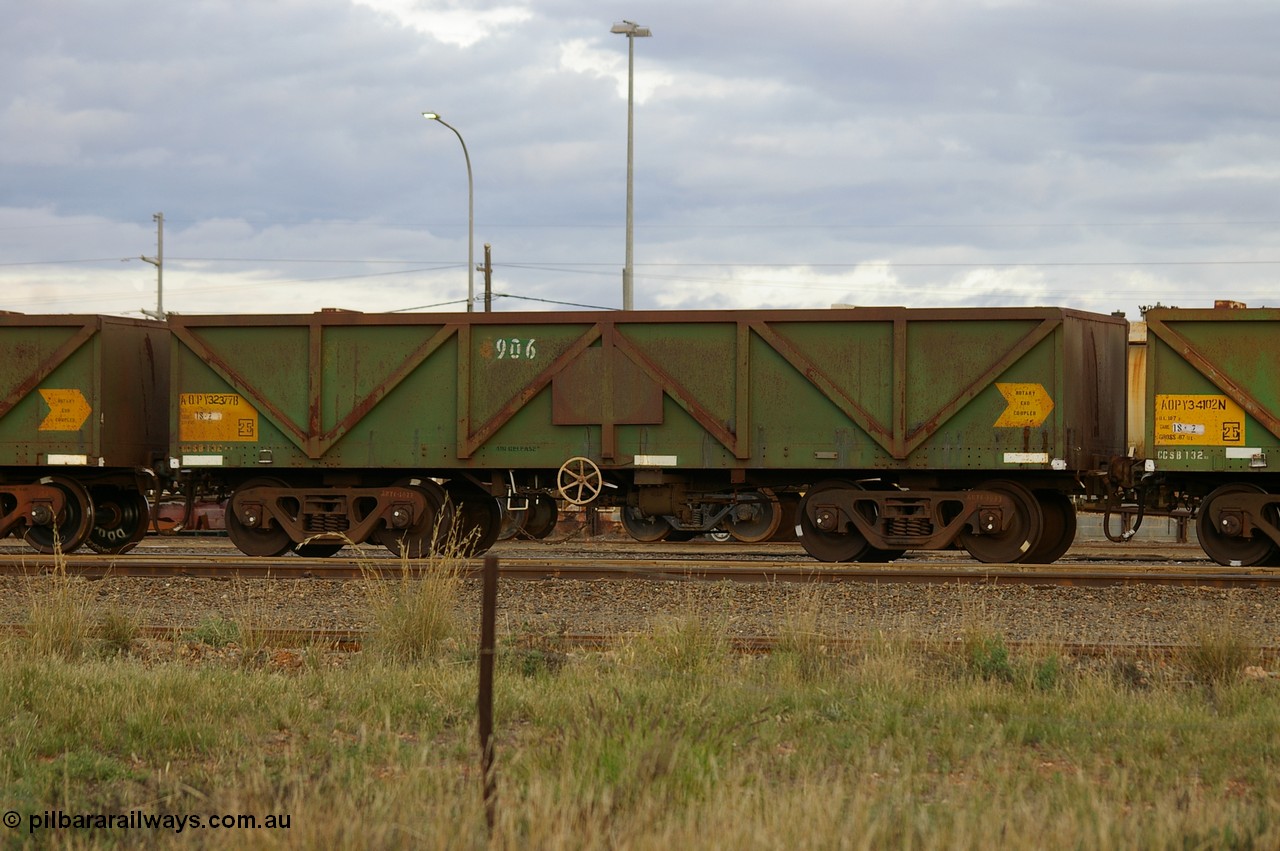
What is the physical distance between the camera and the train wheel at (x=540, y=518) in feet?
50.4


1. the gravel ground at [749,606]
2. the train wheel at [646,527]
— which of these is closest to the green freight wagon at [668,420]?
the gravel ground at [749,606]

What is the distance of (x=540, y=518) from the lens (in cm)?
1558

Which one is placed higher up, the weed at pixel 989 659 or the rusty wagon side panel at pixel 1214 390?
the rusty wagon side panel at pixel 1214 390

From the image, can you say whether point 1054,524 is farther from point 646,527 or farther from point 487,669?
point 487,669

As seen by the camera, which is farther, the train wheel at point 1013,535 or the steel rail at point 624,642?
the train wheel at point 1013,535

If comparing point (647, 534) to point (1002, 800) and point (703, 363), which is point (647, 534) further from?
point (1002, 800)

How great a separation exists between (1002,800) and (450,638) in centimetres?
450

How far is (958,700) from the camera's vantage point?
660 cm

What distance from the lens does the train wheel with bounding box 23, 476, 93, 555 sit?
48.8ft

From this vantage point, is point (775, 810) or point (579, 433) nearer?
point (775, 810)

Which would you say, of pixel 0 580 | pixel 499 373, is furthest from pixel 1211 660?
pixel 0 580

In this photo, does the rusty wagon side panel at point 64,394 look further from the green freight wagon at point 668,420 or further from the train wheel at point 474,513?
the train wheel at point 474,513

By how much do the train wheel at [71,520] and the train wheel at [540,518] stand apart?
5057mm

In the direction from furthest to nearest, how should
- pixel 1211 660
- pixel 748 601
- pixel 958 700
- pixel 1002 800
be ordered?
pixel 748 601 < pixel 1211 660 < pixel 958 700 < pixel 1002 800
